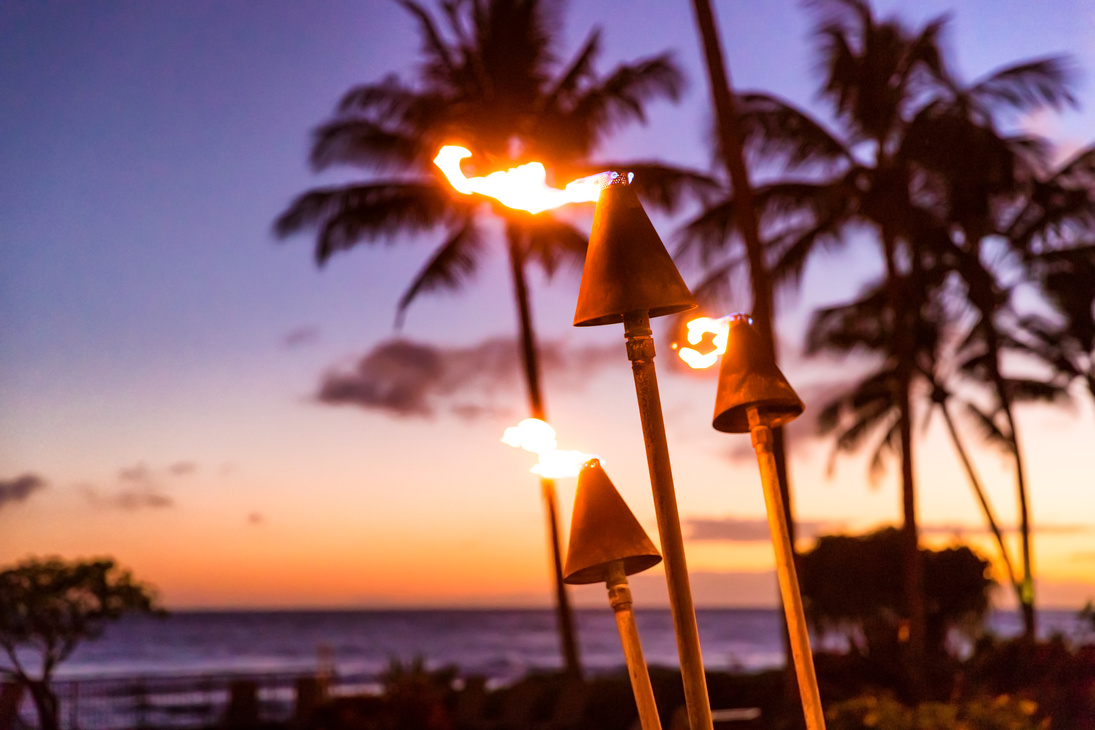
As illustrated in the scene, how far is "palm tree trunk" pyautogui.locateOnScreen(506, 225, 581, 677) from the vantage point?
1566cm

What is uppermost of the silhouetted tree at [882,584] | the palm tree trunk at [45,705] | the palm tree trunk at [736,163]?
the palm tree trunk at [736,163]

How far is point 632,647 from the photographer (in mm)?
2514

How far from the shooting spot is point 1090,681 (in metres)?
7.92

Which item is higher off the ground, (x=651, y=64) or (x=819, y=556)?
(x=651, y=64)

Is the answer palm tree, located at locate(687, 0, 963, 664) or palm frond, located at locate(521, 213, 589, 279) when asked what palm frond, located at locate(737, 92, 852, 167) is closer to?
palm tree, located at locate(687, 0, 963, 664)

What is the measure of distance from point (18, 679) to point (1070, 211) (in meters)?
18.6

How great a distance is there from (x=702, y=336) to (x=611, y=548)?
Result: 0.86 meters

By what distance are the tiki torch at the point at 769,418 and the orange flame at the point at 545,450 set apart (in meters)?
0.44

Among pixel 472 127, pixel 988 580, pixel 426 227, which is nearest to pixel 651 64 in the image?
pixel 472 127

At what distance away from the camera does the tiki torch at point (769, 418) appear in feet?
9.15

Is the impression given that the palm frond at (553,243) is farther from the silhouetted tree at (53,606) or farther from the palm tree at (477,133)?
the silhouetted tree at (53,606)

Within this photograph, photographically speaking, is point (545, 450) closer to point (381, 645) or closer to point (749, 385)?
point (749, 385)

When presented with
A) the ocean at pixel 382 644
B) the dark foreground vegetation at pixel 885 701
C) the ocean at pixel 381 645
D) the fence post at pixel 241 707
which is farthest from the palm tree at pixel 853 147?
the ocean at pixel 382 644

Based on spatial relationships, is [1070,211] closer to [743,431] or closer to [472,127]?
[472,127]
